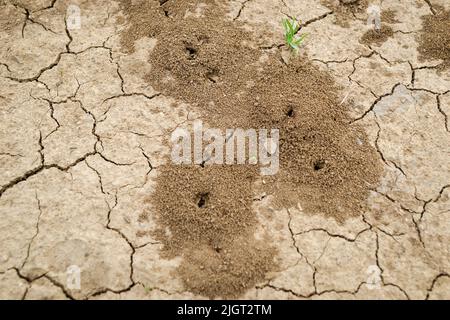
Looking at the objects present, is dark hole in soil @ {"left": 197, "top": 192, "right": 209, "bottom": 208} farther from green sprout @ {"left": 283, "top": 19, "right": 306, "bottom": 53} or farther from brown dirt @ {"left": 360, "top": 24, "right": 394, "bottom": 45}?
brown dirt @ {"left": 360, "top": 24, "right": 394, "bottom": 45}

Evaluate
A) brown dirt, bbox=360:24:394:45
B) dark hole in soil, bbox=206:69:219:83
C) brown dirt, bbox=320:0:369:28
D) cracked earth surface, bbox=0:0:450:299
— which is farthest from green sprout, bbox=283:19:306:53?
dark hole in soil, bbox=206:69:219:83

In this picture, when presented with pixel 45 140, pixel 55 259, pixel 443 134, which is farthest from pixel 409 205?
pixel 45 140

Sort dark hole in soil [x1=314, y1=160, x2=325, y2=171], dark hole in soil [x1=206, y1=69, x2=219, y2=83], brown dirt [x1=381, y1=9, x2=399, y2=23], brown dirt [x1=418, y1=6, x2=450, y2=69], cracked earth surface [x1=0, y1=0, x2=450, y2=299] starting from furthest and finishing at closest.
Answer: brown dirt [x1=381, y1=9, x2=399, y2=23] → brown dirt [x1=418, y1=6, x2=450, y2=69] → dark hole in soil [x1=206, y1=69, x2=219, y2=83] → dark hole in soil [x1=314, y1=160, x2=325, y2=171] → cracked earth surface [x1=0, y1=0, x2=450, y2=299]

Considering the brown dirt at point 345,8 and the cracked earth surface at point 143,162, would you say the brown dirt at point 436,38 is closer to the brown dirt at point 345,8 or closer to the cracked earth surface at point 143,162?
the cracked earth surface at point 143,162

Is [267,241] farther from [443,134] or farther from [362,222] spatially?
[443,134]

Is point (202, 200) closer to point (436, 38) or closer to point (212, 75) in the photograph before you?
point (212, 75)

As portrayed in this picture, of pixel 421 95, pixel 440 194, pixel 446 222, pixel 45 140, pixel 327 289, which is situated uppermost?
pixel 421 95

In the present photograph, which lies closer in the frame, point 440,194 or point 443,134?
point 440,194
